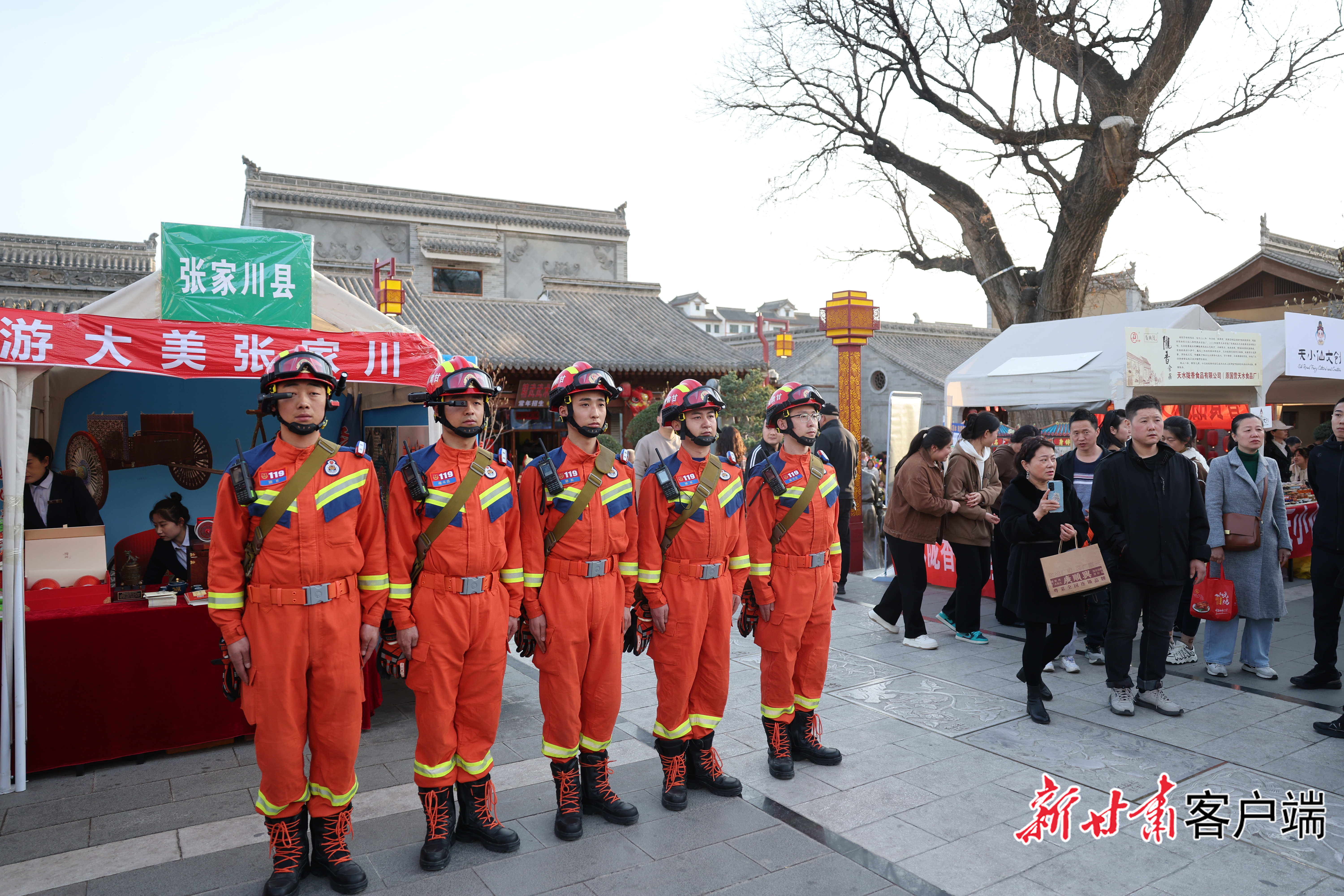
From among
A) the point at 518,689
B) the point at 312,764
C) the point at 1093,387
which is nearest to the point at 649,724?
the point at 518,689

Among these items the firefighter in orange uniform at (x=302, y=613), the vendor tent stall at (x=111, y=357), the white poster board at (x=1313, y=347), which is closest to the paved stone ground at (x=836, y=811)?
the firefighter in orange uniform at (x=302, y=613)

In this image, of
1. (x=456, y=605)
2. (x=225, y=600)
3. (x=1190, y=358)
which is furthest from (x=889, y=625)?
(x=225, y=600)

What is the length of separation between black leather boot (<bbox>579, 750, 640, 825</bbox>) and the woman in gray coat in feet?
14.8

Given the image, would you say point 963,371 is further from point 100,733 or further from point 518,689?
point 100,733

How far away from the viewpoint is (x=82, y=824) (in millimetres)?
4020

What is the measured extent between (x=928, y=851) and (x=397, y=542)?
2.64 metres

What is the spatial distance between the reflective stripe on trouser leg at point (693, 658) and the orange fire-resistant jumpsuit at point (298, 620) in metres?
1.37

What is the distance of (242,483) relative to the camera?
3.29m

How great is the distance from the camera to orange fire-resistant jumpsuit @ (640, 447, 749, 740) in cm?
401

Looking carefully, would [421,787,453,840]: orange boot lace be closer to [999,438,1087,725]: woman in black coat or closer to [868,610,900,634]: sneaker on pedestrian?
[999,438,1087,725]: woman in black coat

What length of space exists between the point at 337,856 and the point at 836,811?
2247 millimetres

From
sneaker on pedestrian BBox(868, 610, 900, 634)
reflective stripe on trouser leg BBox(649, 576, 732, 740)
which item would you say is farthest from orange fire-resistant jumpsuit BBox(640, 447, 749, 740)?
sneaker on pedestrian BBox(868, 610, 900, 634)

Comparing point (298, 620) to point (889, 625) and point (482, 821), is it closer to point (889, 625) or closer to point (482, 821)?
point (482, 821)

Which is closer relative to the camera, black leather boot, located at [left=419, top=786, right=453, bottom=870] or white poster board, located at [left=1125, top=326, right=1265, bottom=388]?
black leather boot, located at [left=419, top=786, right=453, bottom=870]
